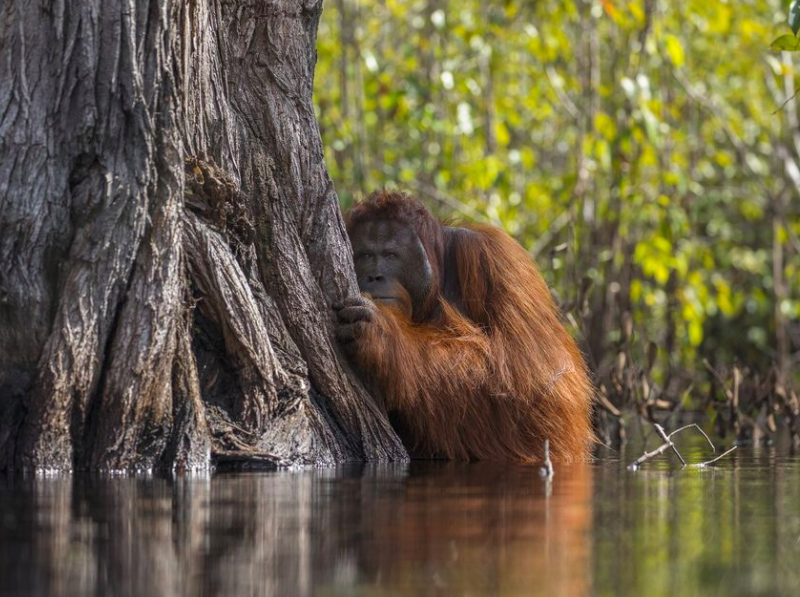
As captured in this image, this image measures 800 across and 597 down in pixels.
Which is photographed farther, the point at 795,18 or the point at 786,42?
the point at 786,42

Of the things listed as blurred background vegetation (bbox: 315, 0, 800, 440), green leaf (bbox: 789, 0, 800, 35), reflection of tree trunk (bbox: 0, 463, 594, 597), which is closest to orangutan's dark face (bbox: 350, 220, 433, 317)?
reflection of tree trunk (bbox: 0, 463, 594, 597)

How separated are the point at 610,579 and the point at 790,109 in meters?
11.2

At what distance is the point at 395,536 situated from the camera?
2.93 metres

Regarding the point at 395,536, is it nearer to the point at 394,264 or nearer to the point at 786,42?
the point at 786,42

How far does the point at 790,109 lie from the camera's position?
12.8 metres

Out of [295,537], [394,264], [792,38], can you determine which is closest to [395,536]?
[295,537]

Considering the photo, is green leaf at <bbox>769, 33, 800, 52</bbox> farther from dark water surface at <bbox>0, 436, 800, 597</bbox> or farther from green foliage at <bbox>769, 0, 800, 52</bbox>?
dark water surface at <bbox>0, 436, 800, 597</bbox>

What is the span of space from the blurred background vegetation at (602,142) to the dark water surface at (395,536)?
14.1 ft

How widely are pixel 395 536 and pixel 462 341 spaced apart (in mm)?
2767

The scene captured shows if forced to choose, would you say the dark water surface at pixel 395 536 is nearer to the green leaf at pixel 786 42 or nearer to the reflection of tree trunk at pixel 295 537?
the reflection of tree trunk at pixel 295 537

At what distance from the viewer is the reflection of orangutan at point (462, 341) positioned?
217 inches

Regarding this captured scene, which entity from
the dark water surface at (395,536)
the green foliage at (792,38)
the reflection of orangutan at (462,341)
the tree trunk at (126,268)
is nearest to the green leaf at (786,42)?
the green foliage at (792,38)

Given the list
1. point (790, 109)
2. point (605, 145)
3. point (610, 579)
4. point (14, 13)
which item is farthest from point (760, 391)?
point (610, 579)

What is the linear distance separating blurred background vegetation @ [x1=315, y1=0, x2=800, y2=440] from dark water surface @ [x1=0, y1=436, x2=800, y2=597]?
14.1 ft
